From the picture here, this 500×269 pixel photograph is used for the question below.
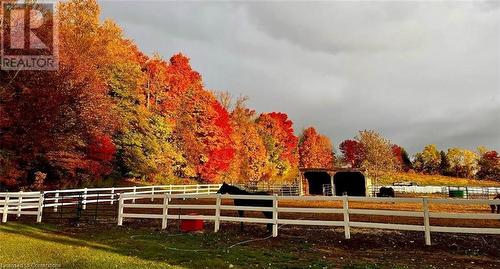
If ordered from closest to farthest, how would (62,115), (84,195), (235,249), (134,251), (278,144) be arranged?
(134,251)
(235,249)
(84,195)
(62,115)
(278,144)

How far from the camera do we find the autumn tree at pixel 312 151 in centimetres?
8287

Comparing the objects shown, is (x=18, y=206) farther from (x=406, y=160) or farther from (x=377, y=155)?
(x=406, y=160)

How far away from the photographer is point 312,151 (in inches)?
3307

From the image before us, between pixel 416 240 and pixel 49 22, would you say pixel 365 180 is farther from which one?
pixel 49 22

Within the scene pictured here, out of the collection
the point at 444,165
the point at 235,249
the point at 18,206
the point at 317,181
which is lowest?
the point at 235,249

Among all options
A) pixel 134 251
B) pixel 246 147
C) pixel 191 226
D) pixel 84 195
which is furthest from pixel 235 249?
pixel 246 147

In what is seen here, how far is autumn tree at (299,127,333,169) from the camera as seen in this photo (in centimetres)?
8287

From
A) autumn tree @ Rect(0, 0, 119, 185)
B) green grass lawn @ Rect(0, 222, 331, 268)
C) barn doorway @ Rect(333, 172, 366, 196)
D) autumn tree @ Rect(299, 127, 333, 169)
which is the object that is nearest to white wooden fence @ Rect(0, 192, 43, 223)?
green grass lawn @ Rect(0, 222, 331, 268)

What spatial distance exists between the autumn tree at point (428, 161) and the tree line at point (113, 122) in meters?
35.9

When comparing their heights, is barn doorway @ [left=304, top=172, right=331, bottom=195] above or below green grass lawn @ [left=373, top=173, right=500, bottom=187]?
above

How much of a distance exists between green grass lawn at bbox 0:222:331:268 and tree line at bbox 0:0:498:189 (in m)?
10.6

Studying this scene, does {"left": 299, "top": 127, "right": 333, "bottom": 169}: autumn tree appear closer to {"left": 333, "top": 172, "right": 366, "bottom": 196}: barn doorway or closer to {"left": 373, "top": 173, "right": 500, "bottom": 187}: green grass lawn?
{"left": 373, "top": 173, "right": 500, "bottom": 187}: green grass lawn

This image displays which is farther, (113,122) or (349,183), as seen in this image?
(349,183)

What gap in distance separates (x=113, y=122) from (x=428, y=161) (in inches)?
3461
